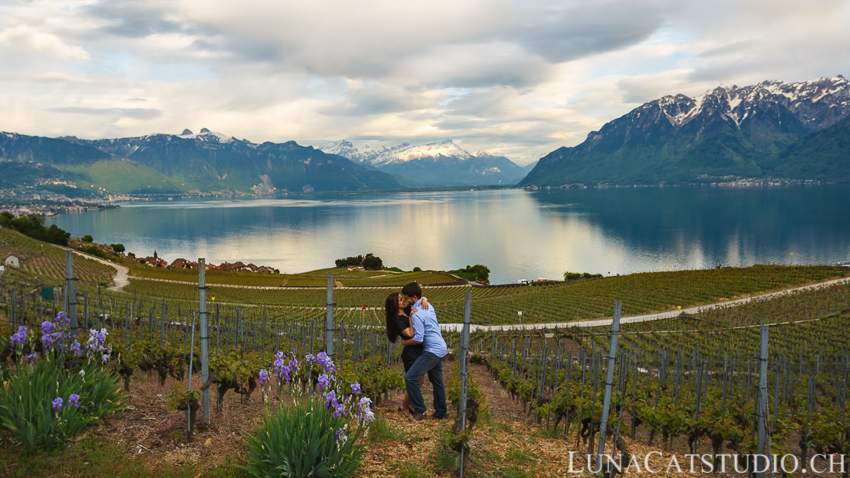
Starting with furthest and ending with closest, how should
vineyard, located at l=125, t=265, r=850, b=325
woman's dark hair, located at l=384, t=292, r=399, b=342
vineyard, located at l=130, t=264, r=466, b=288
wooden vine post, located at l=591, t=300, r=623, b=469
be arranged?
vineyard, located at l=130, t=264, r=466, b=288 → vineyard, located at l=125, t=265, r=850, b=325 → woman's dark hair, located at l=384, t=292, r=399, b=342 → wooden vine post, located at l=591, t=300, r=623, b=469

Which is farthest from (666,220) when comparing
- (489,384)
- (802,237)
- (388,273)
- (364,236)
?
(489,384)

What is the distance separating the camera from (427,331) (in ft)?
22.3

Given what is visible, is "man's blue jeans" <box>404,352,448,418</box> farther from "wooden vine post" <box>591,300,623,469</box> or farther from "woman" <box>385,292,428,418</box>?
"wooden vine post" <box>591,300,623,469</box>

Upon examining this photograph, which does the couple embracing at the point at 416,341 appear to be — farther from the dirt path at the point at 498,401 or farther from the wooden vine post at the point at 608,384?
the wooden vine post at the point at 608,384

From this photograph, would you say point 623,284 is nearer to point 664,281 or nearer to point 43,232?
point 664,281

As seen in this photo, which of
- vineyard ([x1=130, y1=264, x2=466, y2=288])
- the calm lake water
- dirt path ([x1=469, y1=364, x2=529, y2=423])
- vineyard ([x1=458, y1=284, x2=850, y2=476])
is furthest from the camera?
the calm lake water

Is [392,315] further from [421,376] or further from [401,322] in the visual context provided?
[421,376]

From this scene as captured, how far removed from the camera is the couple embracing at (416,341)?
678cm

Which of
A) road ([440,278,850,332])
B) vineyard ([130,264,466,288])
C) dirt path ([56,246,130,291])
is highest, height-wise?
road ([440,278,850,332])

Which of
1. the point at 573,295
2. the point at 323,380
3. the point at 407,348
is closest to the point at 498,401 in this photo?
the point at 407,348

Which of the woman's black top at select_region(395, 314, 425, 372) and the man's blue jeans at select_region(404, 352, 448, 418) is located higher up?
the woman's black top at select_region(395, 314, 425, 372)

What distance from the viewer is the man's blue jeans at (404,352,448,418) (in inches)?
267

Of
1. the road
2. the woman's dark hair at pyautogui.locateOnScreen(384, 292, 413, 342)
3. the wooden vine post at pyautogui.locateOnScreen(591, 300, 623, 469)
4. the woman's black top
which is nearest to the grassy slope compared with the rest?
the road

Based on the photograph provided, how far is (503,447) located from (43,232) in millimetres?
110021
